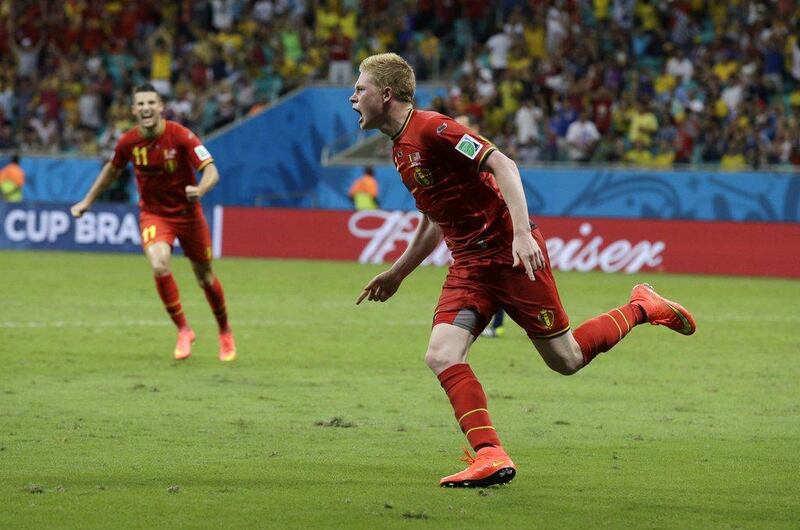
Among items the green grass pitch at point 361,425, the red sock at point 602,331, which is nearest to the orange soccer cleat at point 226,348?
the green grass pitch at point 361,425

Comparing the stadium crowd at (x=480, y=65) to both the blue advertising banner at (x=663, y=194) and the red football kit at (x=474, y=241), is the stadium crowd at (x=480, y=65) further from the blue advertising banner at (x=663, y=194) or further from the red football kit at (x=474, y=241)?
the red football kit at (x=474, y=241)

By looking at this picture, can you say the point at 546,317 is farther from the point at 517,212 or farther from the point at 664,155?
the point at 664,155

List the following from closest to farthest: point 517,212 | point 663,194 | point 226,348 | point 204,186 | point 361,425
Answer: point 517,212, point 361,425, point 204,186, point 226,348, point 663,194

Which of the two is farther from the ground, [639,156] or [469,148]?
[469,148]

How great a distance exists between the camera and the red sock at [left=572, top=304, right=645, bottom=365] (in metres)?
7.54

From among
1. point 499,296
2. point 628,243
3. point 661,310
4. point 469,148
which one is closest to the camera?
point 469,148

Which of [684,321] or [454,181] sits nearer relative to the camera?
[454,181]

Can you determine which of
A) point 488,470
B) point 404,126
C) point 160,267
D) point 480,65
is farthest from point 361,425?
point 480,65

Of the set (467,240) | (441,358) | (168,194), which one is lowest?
(168,194)

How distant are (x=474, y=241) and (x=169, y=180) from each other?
6419 millimetres

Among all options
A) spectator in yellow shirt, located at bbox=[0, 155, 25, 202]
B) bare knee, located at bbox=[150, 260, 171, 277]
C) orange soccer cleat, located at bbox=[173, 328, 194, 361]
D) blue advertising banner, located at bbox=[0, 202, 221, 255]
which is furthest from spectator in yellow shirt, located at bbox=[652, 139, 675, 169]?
bare knee, located at bbox=[150, 260, 171, 277]

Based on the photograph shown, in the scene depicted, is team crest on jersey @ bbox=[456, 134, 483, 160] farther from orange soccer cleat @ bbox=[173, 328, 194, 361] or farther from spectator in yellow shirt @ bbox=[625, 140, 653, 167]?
spectator in yellow shirt @ bbox=[625, 140, 653, 167]

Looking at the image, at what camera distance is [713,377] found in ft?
40.1

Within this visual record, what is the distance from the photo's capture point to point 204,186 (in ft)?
41.2
